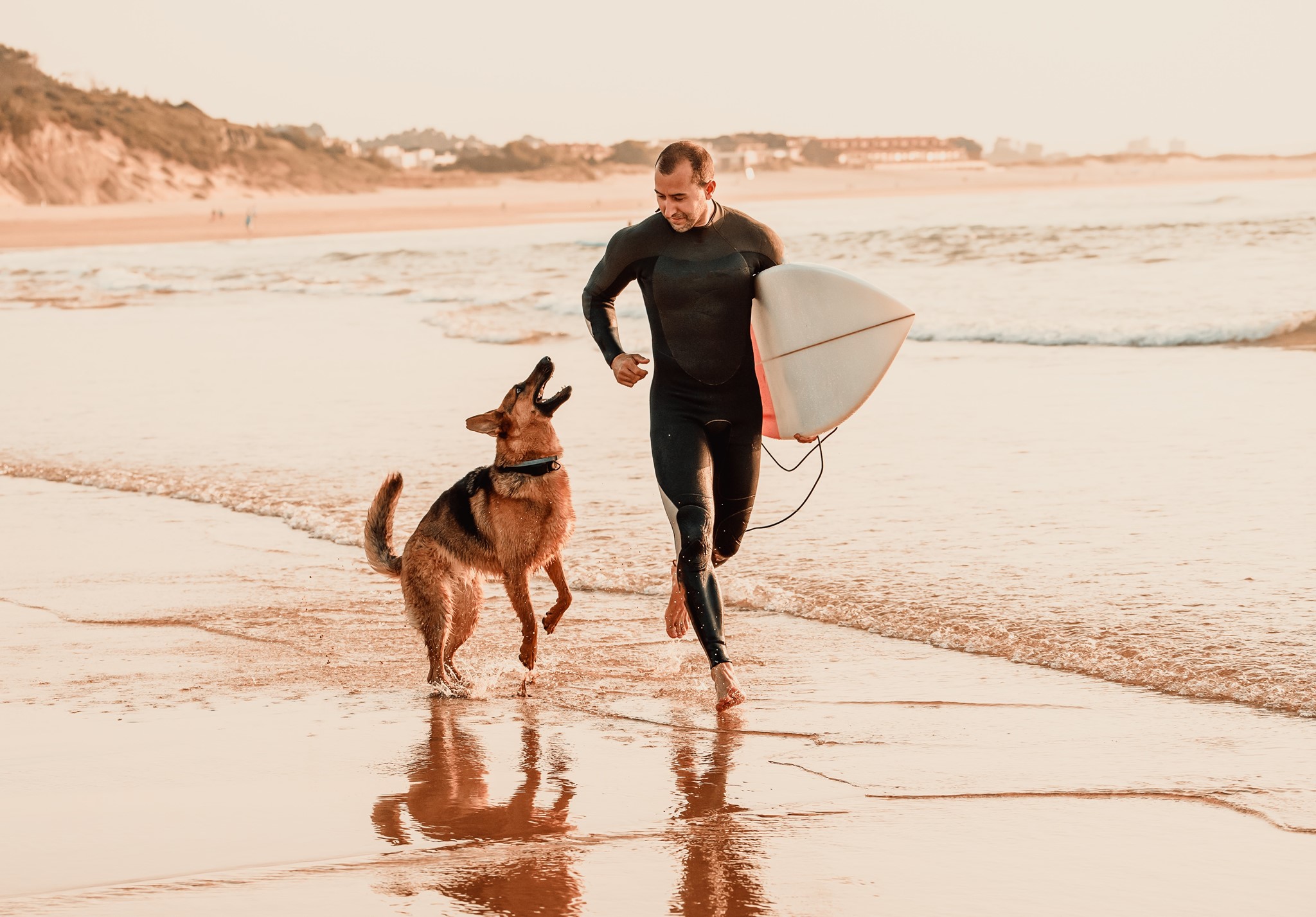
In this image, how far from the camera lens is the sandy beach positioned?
3572mm

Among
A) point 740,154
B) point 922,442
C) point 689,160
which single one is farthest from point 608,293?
point 740,154

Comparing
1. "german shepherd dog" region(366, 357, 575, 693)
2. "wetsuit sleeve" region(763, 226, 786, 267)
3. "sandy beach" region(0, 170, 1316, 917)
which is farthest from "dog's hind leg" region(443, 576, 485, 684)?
"wetsuit sleeve" region(763, 226, 786, 267)

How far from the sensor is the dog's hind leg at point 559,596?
566cm

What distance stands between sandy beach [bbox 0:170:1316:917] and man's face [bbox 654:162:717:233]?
69.6 inches

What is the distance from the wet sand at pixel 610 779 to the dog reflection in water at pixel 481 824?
12 millimetres

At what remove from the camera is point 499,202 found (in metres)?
77.7

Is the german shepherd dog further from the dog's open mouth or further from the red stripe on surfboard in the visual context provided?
the red stripe on surfboard

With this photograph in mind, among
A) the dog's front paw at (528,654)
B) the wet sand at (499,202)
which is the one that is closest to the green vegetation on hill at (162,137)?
the wet sand at (499,202)

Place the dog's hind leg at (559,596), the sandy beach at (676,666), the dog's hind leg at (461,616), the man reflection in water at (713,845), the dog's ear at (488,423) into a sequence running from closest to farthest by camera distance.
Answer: the man reflection in water at (713,845) → the sandy beach at (676,666) → the dog's ear at (488,423) → the dog's hind leg at (461,616) → the dog's hind leg at (559,596)

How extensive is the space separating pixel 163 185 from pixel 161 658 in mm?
73074

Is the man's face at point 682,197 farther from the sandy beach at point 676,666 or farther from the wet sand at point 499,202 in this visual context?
the wet sand at point 499,202

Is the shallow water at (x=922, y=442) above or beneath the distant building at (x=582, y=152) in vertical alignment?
beneath

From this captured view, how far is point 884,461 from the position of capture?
929cm

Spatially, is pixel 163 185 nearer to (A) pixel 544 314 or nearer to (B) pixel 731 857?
(A) pixel 544 314
